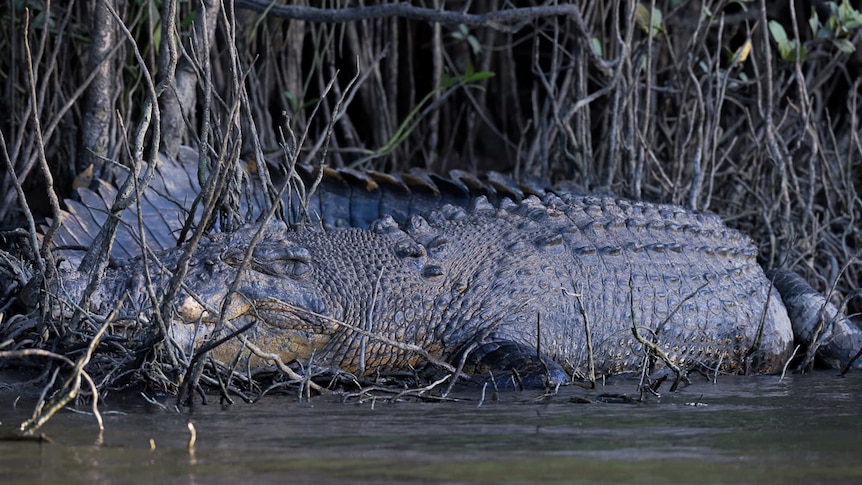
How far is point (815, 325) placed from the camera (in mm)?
4852

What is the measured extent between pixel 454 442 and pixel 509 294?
185 cm

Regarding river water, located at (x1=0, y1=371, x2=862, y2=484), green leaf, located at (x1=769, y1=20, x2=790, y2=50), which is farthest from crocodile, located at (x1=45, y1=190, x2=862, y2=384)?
green leaf, located at (x1=769, y1=20, x2=790, y2=50)

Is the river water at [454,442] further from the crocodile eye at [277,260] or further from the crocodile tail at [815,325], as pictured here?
the crocodile tail at [815,325]

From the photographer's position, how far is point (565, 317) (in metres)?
4.41

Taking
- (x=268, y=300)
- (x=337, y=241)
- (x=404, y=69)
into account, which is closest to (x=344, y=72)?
(x=404, y=69)

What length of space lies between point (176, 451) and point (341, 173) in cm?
314

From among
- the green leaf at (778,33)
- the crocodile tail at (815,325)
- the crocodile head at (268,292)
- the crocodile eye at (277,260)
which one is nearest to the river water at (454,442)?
the crocodile head at (268,292)

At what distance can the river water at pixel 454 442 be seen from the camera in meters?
2.12

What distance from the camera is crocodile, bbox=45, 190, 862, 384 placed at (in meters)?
3.80

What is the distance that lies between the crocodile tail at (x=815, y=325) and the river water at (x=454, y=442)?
158 cm

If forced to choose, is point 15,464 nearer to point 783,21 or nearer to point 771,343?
point 771,343

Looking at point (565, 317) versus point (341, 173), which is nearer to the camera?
point (565, 317)

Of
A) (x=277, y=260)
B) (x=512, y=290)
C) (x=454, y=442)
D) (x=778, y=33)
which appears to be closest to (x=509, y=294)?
(x=512, y=290)

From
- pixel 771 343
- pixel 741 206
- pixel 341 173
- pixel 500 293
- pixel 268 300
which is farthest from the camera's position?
pixel 741 206
